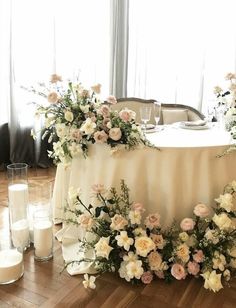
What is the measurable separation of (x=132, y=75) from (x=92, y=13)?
3.12 feet

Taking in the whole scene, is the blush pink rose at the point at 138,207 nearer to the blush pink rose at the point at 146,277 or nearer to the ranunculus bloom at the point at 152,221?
the ranunculus bloom at the point at 152,221

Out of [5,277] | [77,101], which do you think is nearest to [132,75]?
[77,101]

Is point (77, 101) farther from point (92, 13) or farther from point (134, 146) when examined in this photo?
point (92, 13)

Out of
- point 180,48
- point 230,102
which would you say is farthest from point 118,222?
point 180,48

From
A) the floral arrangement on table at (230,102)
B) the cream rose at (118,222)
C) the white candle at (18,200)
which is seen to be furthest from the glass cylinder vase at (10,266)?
the floral arrangement on table at (230,102)

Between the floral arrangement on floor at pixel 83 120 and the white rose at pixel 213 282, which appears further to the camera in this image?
the floral arrangement on floor at pixel 83 120

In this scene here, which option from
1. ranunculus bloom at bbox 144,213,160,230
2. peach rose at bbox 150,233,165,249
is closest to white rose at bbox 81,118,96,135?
ranunculus bloom at bbox 144,213,160,230

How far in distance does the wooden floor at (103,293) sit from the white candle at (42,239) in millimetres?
138

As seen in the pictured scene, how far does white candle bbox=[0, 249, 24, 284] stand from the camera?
185 cm

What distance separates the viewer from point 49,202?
7.48 feet

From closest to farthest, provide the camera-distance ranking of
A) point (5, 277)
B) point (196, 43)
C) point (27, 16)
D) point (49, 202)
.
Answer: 1. point (5, 277)
2. point (49, 202)
3. point (27, 16)
4. point (196, 43)

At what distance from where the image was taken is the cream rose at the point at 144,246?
5.80 feet

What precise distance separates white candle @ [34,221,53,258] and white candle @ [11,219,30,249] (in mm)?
143

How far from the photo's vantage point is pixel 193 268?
185 cm
